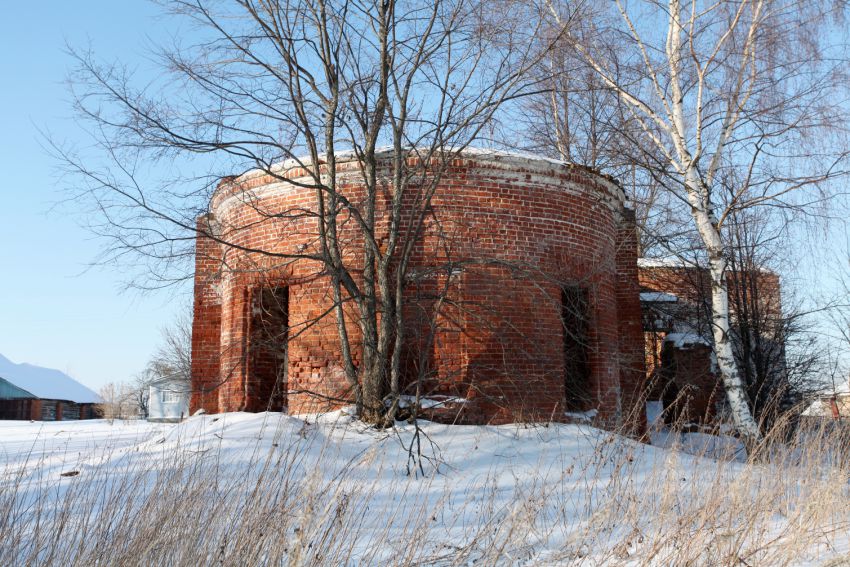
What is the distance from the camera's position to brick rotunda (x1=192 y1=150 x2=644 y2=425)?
28.7ft

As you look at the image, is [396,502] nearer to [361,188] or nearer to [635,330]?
[361,188]

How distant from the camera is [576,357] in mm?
10070

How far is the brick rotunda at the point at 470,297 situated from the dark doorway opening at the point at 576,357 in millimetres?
19

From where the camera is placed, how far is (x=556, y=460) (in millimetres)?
7340

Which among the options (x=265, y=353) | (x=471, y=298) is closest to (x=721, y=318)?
(x=471, y=298)

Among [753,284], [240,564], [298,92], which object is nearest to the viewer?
[240,564]

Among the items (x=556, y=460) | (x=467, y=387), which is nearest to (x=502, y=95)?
(x=467, y=387)

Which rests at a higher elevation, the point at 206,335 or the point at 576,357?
the point at 206,335

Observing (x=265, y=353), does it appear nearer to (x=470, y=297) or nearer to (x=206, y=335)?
(x=206, y=335)

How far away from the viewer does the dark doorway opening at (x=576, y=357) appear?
9742 mm

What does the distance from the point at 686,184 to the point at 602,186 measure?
125 cm

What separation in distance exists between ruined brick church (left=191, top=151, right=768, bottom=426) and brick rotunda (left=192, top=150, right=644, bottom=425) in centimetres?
2

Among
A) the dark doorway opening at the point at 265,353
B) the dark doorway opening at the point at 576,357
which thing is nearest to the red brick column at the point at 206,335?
the dark doorway opening at the point at 265,353

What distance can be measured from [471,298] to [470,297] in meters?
0.02
